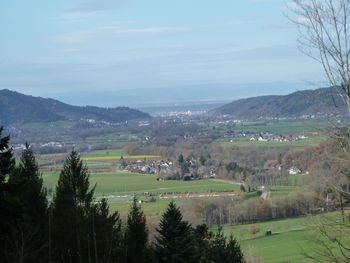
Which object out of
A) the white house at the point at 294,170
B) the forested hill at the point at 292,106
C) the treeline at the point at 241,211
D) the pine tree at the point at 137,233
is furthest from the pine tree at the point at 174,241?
the white house at the point at 294,170

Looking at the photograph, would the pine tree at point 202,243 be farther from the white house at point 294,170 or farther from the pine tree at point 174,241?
the white house at point 294,170

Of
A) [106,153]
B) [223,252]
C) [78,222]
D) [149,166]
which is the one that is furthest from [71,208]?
[106,153]

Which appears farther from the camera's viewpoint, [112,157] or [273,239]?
[112,157]

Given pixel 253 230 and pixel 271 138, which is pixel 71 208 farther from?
pixel 271 138

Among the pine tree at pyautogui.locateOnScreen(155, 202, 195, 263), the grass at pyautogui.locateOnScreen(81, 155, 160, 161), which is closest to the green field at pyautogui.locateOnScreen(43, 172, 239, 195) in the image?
the grass at pyautogui.locateOnScreen(81, 155, 160, 161)

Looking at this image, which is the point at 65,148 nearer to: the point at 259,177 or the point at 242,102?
the point at 259,177

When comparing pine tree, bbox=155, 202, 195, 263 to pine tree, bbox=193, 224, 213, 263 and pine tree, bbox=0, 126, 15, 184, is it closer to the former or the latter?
pine tree, bbox=193, 224, 213, 263
